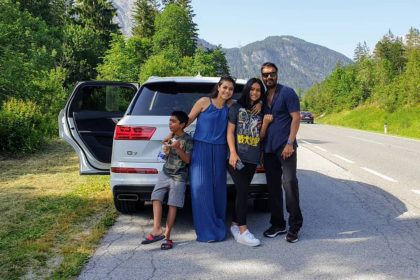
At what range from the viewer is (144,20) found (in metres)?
75.5

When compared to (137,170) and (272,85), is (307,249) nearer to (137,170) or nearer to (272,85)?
(272,85)

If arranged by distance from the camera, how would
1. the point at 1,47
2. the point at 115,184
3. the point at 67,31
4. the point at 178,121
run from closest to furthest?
the point at 178,121, the point at 115,184, the point at 1,47, the point at 67,31

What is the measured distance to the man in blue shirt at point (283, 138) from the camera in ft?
15.9

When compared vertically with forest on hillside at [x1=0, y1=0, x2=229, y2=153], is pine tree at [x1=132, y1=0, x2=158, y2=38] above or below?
above

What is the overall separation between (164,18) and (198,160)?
66640 mm

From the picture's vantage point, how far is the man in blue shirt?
15.9ft

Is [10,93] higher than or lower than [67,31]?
lower

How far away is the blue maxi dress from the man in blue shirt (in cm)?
50

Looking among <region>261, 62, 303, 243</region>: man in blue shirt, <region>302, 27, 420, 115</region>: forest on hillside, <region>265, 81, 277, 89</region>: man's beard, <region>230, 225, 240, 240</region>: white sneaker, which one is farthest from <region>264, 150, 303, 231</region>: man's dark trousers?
<region>302, 27, 420, 115</region>: forest on hillside

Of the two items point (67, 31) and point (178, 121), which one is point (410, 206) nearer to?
point (178, 121)

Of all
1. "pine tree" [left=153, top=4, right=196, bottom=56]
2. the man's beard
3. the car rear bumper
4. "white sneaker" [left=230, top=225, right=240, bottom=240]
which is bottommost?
"white sneaker" [left=230, top=225, right=240, bottom=240]

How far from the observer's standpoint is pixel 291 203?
5.05m

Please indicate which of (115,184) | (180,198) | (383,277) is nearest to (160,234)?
(180,198)

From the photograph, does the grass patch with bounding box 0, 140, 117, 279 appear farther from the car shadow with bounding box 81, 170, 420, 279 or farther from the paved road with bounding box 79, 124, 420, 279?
the car shadow with bounding box 81, 170, 420, 279
